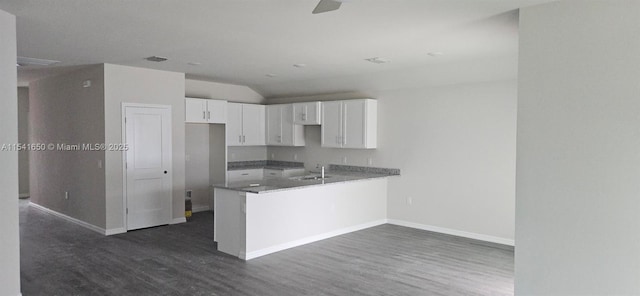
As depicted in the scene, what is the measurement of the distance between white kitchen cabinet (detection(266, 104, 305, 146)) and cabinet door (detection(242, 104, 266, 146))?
0.13 metres

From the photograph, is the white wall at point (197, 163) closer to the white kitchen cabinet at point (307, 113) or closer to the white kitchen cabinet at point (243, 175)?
the white kitchen cabinet at point (243, 175)

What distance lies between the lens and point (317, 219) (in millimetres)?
6188

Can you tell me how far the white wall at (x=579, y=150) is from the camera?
2.98 meters

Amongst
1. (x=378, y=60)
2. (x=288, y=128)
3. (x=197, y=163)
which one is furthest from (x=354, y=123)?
(x=197, y=163)

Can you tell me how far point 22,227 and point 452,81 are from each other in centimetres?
715

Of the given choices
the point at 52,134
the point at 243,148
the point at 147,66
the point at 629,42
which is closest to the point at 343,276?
the point at 629,42

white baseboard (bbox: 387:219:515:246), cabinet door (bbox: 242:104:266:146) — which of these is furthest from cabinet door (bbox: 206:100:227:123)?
white baseboard (bbox: 387:219:515:246)

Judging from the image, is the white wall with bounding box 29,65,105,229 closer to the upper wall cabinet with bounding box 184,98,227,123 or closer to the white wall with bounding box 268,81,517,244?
the upper wall cabinet with bounding box 184,98,227,123

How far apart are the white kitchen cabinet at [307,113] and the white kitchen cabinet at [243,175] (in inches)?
52.5

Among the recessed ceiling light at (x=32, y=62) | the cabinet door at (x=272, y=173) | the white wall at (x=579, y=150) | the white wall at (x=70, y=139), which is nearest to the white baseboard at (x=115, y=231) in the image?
the white wall at (x=70, y=139)

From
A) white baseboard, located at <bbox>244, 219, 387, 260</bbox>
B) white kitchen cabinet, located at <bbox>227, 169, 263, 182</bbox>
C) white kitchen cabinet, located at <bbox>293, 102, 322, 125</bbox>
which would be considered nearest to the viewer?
white baseboard, located at <bbox>244, 219, 387, 260</bbox>

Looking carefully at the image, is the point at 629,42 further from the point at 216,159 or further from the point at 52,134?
the point at 52,134

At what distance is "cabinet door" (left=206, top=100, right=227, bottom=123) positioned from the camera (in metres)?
7.96

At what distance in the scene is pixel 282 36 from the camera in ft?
14.7
